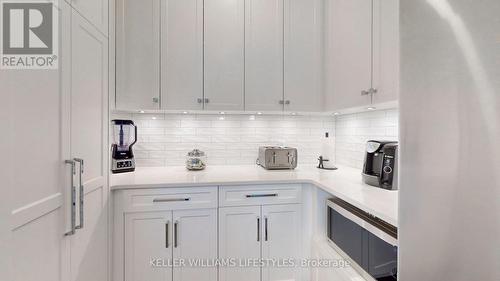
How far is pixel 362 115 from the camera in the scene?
1938 mm

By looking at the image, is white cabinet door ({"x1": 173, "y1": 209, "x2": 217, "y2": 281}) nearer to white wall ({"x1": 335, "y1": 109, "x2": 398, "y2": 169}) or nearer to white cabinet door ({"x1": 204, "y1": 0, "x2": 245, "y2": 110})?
white cabinet door ({"x1": 204, "y1": 0, "x2": 245, "y2": 110})

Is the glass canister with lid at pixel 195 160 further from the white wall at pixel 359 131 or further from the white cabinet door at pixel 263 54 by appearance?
the white wall at pixel 359 131

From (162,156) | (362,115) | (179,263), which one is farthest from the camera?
(162,156)

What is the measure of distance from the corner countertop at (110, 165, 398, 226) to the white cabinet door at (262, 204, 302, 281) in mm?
227

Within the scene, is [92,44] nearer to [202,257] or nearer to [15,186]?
[15,186]

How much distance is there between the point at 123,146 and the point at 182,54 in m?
0.91

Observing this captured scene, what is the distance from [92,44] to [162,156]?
45.0 inches

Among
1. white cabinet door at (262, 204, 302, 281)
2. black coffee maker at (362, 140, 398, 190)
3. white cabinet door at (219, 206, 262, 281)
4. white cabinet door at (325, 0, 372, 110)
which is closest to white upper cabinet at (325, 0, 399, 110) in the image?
white cabinet door at (325, 0, 372, 110)

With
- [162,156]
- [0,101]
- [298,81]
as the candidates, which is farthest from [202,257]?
[298,81]

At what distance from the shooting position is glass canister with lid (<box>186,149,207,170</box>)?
191cm

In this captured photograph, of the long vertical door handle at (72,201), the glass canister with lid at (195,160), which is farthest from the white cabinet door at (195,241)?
the long vertical door handle at (72,201)

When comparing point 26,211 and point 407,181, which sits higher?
point 407,181

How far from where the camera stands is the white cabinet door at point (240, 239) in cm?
154
